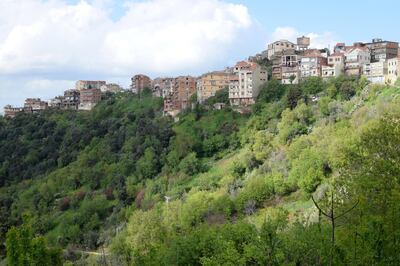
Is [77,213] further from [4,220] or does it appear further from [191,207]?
[191,207]

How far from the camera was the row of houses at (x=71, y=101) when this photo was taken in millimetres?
122188

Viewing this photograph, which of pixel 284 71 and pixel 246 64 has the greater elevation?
pixel 246 64

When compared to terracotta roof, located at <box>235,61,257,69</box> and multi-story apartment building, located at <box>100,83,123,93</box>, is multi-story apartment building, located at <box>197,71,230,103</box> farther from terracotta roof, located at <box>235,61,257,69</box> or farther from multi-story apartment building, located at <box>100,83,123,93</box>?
multi-story apartment building, located at <box>100,83,123,93</box>

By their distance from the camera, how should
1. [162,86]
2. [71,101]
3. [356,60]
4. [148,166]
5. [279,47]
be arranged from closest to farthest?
[356,60] < [148,166] < [279,47] < [162,86] < [71,101]

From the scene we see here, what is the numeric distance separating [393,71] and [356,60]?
8815mm

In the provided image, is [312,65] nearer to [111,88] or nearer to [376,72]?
[376,72]

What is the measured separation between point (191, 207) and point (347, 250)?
116 ft

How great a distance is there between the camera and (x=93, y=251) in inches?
2438

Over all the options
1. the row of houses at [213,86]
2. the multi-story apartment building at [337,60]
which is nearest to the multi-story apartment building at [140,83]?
the row of houses at [213,86]

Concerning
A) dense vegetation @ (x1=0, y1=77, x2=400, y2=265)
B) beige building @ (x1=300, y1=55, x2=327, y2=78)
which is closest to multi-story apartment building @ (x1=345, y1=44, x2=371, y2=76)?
beige building @ (x1=300, y1=55, x2=327, y2=78)

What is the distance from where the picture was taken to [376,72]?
2581 inches

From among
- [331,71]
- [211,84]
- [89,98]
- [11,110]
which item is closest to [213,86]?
[211,84]

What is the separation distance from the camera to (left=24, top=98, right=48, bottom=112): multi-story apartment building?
428 feet

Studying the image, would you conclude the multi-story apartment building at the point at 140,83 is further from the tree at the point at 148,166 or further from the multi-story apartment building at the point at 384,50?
the multi-story apartment building at the point at 384,50
